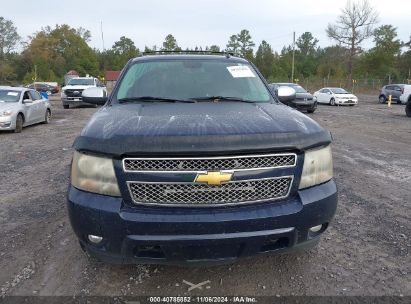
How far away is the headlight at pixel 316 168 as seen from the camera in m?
2.60

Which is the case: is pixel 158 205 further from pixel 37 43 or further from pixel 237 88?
pixel 37 43

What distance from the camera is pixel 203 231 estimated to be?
238cm

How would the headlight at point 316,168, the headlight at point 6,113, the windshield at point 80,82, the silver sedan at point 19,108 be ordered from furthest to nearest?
the windshield at point 80,82
the silver sedan at point 19,108
the headlight at point 6,113
the headlight at point 316,168

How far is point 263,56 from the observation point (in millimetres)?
82938

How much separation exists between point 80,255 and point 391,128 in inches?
483

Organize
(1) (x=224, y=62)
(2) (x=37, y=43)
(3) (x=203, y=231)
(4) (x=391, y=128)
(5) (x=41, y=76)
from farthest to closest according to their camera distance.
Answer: (2) (x=37, y=43), (5) (x=41, y=76), (4) (x=391, y=128), (1) (x=224, y=62), (3) (x=203, y=231)

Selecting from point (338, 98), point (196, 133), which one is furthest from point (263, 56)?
point (196, 133)

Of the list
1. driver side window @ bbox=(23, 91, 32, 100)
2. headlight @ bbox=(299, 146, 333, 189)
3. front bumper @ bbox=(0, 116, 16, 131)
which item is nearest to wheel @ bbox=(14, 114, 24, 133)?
front bumper @ bbox=(0, 116, 16, 131)

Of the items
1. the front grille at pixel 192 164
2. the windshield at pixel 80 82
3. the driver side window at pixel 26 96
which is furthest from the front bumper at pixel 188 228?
the windshield at pixel 80 82

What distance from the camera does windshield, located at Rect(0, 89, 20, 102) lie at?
1198 centimetres

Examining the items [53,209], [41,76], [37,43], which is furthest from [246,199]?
[37,43]

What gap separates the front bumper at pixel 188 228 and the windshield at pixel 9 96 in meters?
11.0

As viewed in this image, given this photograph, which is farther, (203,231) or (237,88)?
(237,88)

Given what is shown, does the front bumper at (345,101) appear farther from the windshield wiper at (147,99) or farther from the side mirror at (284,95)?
the windshield wiper at (147,99)
